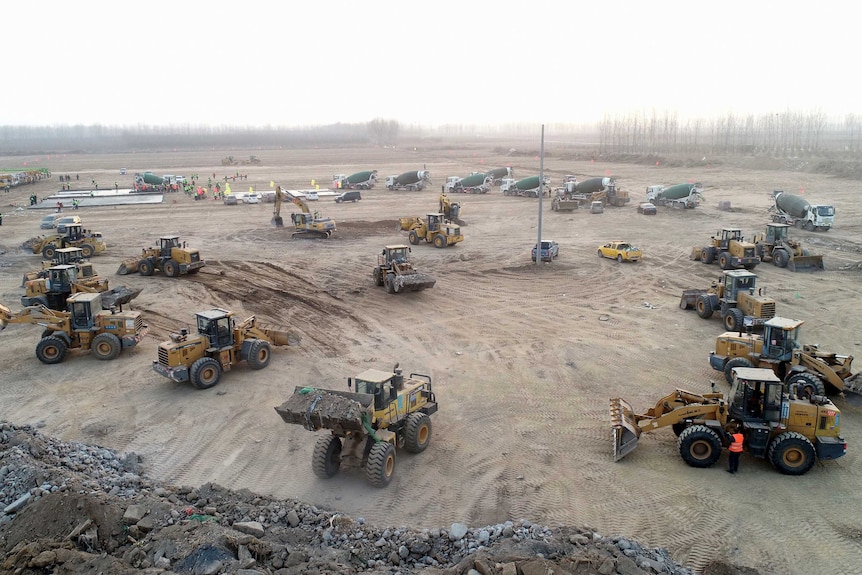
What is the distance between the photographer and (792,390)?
1400 cm

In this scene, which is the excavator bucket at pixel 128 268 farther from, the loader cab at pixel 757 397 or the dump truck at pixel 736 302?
the loader cab at pixel 757 397

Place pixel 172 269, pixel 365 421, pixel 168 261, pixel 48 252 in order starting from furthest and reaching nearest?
1. pixel 48 252
2. pixel 168 261
3. pixel 172 269
4. pixel 365 421

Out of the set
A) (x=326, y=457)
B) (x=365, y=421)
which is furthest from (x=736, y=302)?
(x=326, y=457)

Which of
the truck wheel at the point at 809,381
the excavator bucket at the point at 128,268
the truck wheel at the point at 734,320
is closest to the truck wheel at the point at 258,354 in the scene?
the truck wheel at the point at 809,381

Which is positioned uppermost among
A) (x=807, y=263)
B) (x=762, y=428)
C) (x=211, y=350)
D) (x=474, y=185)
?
(x=474, y=185)

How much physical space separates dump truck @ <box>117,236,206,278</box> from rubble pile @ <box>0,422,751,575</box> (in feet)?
63.3

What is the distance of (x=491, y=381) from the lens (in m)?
18.2

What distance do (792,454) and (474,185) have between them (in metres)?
57.2

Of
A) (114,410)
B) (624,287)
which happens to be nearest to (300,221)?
(624,287)

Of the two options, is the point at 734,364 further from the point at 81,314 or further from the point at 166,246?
the point at 166,246

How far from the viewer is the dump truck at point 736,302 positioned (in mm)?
20734

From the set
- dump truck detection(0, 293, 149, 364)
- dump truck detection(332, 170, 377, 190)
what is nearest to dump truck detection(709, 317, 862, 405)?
dump truck detection(0, 293, 149, 364)

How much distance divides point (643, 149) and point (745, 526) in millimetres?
117292

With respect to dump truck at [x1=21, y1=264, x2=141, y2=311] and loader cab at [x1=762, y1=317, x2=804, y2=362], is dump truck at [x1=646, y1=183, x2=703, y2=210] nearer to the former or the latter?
loader cab at [x1=762, y1=317, x2=804, y2=362]
